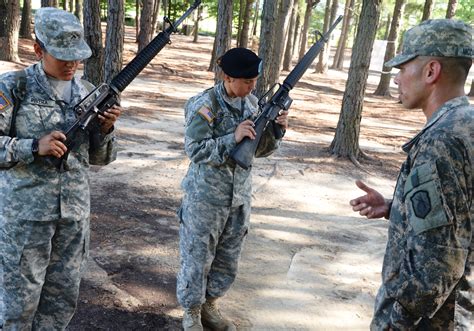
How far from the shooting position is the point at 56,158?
8.83 feet

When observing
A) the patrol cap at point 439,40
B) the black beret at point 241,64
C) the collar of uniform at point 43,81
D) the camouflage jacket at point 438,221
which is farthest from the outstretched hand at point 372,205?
the collar of uniform at point 43,81

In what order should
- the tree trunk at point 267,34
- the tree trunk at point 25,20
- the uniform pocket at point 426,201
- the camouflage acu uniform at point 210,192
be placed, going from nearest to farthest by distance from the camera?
the uniform pocket at point 426,201 → the camouflage acu uniform at point 210,192 → the tree trunk at point 267,34 → the tree trunk at point 25,20

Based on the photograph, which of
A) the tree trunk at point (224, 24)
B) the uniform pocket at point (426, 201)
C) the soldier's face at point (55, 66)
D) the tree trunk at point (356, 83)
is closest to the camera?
the uniform pocket at point (426, 201)

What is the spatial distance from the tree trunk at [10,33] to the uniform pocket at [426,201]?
14378 mm

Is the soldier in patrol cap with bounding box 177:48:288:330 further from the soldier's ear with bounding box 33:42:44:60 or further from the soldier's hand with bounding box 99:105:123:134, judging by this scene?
the soldier's ear with bounding box 33:42:44:60

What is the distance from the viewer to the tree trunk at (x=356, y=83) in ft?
27.6

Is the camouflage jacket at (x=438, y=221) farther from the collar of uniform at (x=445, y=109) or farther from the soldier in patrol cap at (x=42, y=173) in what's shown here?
the soldier in patrol cap at (x=42, y=173)

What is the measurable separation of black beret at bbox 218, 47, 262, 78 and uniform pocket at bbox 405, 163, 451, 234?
1565 millimetres

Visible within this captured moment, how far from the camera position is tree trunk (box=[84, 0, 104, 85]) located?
7.08 meters

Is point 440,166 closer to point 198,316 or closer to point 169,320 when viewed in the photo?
point 198,316

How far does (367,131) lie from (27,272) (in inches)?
414

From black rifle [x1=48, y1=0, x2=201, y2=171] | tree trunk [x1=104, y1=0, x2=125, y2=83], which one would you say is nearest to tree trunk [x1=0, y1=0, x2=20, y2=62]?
tree trunk [x1=104, y1=0, x2=125, y2=83]

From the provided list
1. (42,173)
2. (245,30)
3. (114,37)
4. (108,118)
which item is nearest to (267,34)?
(114,37)

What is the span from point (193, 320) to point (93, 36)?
16.6 ft
